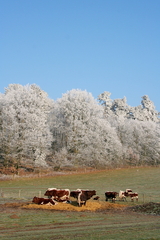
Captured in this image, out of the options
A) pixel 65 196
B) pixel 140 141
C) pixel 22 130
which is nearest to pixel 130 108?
pixel 140 141

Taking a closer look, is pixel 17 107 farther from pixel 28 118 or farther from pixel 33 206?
pixel 33 206

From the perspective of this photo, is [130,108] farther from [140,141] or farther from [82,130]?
[82,130]

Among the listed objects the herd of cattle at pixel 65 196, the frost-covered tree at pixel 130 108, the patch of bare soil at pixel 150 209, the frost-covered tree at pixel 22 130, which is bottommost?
the patch of bare soil at pixel 150 209

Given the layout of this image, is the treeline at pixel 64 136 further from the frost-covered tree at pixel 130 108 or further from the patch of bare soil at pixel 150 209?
the patch of bare soil at pixel 150 209

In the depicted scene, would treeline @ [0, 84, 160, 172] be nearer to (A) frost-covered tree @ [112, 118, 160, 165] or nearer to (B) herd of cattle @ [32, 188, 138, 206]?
(A) frost-covered tree @ [112, 118, 160, 165]

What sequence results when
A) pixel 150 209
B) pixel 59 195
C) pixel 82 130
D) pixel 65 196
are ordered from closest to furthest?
1. pixel 150 209
2. pixel 59 195
3. pixel 65 196
4. pixel 82 130

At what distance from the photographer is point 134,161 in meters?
82.7

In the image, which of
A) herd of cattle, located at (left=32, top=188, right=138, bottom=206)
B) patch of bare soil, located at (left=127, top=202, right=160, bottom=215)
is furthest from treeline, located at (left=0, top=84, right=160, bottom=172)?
patch of bare soil, located at (left=127, top=202, right=160, bottom=215)

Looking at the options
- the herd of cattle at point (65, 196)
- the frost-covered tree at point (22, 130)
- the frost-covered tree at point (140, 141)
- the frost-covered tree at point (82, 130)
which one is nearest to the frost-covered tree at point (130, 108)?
the frost-covered tree at point (140, 141)

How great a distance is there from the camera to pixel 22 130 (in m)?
57.5

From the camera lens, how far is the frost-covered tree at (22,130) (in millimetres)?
56281

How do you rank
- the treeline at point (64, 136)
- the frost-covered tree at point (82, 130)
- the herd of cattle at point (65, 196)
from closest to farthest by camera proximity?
the herd of cattle at point (65, 196) < the treeline at point (64, 136) < the frost-covered tree at point (82, 130)

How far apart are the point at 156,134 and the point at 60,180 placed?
42.7m

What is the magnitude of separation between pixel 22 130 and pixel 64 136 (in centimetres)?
1366
